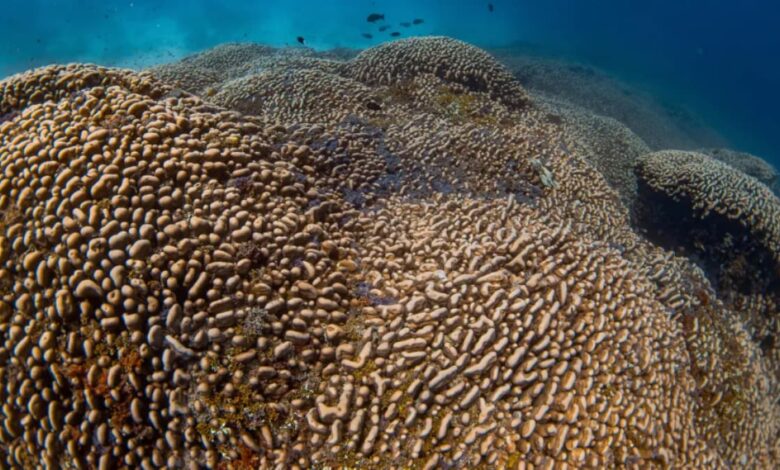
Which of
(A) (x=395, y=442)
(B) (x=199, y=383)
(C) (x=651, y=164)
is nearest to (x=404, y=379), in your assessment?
(A) (x=395, y=442)

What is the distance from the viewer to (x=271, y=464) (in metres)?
2.43

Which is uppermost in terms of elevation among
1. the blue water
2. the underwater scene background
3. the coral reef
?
the blue water

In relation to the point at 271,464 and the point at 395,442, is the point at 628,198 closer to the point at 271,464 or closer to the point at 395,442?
the point at 395,442

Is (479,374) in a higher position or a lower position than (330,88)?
lower

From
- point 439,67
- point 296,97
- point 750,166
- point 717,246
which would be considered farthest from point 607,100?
point 296,97

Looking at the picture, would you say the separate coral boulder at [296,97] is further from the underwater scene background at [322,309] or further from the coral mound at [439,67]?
the coral mound at [439,67]

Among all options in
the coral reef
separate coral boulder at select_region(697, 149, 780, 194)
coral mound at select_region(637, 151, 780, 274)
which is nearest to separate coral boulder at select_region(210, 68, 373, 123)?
coral mound at select_region(637, 151, 780, 274)

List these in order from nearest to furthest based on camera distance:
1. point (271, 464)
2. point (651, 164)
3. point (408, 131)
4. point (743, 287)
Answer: point (271, 464) < point (408, 131) < point (743, 287) < point (651, 164)

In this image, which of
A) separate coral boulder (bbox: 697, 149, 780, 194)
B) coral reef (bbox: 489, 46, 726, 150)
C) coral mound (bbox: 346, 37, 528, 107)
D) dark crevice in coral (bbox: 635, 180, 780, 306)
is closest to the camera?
dark crevice in coral (bbox: 635, 180, 780, 306)

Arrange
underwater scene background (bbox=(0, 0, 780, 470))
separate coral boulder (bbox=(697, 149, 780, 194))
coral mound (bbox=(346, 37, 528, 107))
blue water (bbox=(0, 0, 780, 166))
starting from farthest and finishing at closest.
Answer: blue water (bbox=(0, 0, 780, 166)) → separate coral boulder (bbox=(697, 149, 780, 194)) → coral mound (bbox=(346, 37, 528, 107)) → underwater scene background (bbox=(0, 0, 780, 470))

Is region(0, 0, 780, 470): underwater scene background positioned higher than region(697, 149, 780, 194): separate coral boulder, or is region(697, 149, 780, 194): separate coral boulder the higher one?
region(697, 149, 780, 194): separate coral boulder

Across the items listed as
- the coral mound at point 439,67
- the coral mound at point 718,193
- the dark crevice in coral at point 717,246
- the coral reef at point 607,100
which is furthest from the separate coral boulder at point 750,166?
the coral mound at point 439,67

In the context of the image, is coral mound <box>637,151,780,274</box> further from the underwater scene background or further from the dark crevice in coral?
the underwater scene background

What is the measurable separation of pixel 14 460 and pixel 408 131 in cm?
→ 492
